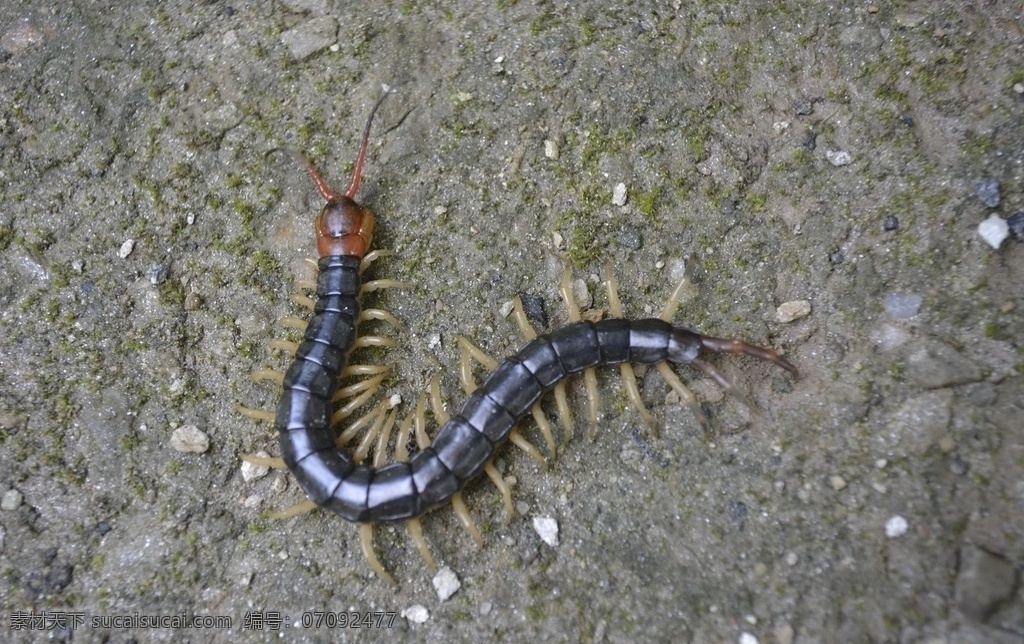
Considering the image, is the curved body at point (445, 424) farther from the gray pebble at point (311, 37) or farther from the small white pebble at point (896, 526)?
the gray pebble at point (311, 37)

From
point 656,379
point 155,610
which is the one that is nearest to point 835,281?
point 656,379

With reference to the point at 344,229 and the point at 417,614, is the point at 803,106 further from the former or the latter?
the point at 417,614

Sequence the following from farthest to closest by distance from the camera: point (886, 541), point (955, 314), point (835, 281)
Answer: point (835, 281) → point (955, 314) → point (886, 541)

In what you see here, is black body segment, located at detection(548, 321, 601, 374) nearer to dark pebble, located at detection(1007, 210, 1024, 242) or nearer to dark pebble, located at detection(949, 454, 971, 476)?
dark pebble, located at detection(949, 454, 971, 476)

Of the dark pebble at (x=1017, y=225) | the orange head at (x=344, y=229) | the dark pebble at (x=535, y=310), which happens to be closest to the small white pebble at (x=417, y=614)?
the dark pebble at (x=535, y=310)

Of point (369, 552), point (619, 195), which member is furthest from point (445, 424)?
point (619, 195)

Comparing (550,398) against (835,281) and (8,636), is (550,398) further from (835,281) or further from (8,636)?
(8,636)
